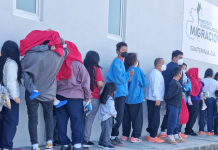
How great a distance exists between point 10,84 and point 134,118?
273cm

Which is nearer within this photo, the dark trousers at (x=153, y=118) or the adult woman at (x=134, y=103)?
the adult woman at (x=134, y=103)

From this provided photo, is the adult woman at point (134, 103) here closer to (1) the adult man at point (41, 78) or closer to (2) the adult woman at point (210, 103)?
(1) the adult man at point (41, 78)

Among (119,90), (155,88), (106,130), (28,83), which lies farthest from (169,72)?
(28,83)

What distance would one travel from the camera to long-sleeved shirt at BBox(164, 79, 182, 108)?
5816 millimetres

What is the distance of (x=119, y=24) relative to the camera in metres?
6.50

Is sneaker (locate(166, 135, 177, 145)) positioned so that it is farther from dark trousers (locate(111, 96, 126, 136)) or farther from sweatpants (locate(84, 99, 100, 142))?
sweatpants (locate(84, 99, 100, 142))

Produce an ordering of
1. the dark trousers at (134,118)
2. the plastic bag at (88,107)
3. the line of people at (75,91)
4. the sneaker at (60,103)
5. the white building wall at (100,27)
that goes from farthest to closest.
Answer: the dark trousers at (134,118), the white building wall at (100,27), the plastic bag at (88,107), the sneaker at (60,103), the line of people at (75,91)

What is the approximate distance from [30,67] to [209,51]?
7.02 m

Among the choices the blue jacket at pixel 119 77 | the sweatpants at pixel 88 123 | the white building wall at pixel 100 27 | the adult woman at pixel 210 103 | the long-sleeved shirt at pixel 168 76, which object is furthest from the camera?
the adult woman at pixel 210 103

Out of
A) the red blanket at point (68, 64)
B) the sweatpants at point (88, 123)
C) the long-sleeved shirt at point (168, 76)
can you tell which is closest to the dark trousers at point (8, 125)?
the red blanket at point (68, 64)

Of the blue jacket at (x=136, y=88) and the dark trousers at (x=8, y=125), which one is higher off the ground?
the blue jacket at (x=136, y=88)

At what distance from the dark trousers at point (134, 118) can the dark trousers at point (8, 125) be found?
8.16ft

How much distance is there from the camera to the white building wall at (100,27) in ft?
14.9

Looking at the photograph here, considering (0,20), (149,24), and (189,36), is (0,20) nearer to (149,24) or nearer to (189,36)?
(149,24)
